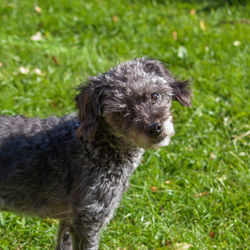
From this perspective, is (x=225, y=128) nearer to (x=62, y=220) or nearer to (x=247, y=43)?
(x=247, y=43)

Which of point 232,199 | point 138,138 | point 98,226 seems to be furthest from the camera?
point 232,199

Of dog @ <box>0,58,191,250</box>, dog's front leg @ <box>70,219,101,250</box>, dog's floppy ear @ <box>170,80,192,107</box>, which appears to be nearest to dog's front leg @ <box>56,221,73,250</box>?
dog @ <box>0,58,191,250</box>

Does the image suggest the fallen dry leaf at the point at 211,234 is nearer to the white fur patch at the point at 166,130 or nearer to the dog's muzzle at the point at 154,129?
the white fur patch at the point at 166,130

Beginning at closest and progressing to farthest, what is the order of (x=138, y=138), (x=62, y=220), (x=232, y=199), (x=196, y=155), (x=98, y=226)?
(x=138, y=138) < (x=98, y=226) < (x=62, y=220) < (x=232, y=199) < (x=196, y=155)

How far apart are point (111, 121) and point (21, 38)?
12.6 feet

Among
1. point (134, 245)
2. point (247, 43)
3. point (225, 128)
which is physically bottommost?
point (134, 245)

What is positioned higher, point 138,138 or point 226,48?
point 138,138

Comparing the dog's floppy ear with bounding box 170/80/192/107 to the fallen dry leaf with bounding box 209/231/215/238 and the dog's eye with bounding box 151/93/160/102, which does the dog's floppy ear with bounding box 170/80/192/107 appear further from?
the fallen dry leaf with bounding box 209/231/215/238

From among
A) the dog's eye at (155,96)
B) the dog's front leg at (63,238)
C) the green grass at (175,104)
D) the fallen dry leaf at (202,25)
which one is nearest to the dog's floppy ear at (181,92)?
the dog's eye at (155,96)

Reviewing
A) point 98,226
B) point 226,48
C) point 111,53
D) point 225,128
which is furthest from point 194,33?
point 98,226

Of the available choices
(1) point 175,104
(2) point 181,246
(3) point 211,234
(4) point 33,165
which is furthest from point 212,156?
(4) point 33,165

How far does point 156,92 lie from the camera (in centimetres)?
336

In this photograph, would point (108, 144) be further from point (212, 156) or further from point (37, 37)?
point (37, 37)

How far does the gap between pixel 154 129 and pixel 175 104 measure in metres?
2.21
